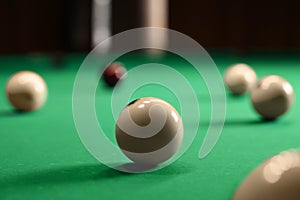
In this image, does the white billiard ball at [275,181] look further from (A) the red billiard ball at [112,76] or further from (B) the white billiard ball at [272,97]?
(A) the red billiard ball at [112,76]

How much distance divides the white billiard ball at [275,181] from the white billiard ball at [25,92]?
1.67 m

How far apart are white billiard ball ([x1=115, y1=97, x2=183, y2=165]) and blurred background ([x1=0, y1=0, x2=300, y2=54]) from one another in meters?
5.27

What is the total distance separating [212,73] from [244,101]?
118 cm

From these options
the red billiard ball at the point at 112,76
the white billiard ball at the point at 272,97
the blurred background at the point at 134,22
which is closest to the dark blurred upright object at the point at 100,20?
the blurred background at the point at 134,22

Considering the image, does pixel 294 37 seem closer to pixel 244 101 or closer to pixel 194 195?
pixel 244 101

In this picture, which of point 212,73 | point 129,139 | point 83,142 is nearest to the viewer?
point 129,139

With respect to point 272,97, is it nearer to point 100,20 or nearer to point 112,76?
point 112,76

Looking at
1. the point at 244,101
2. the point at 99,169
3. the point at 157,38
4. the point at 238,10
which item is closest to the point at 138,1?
the point at 157,38

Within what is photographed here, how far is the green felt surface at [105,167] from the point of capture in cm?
134

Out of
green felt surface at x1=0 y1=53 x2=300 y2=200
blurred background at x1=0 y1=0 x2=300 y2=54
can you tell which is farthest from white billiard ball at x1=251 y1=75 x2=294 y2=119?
blurred background at x1=0 y1=0 x2=300 y2=54

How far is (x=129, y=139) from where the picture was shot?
1544 millimetres

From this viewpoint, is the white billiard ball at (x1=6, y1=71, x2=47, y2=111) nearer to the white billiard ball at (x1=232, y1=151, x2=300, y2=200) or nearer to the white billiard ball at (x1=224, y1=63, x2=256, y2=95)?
the white billiard ball at (x1=224, y1=63, x2=256, y2=95)

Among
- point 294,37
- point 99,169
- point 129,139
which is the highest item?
point 294,37

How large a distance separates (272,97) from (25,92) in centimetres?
125
